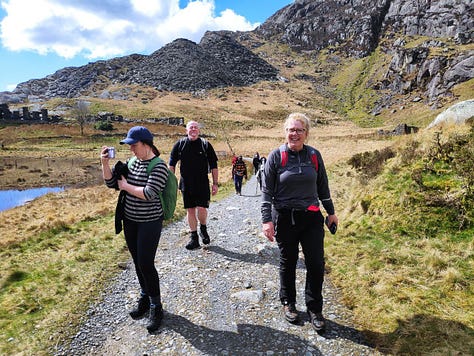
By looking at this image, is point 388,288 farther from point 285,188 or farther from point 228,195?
point 228,195

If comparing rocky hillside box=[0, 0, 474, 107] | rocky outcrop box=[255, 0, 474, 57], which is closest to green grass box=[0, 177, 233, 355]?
rocky hillside box=[0, 0, 474, 107]

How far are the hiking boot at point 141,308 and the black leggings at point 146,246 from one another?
0.87ft

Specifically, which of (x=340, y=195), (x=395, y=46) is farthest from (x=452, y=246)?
(x=395, y=46)

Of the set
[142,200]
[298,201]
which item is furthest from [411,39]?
[142,200]

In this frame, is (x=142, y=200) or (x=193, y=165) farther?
(x=193, y=165)

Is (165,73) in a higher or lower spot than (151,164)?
higher

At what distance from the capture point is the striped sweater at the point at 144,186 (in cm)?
430

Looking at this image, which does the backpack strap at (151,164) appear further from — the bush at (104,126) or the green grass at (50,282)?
the bush at (104,126)

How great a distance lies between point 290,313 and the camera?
4605mm

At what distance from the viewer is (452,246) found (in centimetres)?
585

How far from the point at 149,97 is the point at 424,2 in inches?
5289

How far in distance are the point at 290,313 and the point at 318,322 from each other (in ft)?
1.36

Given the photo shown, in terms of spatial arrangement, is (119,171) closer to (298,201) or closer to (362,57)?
(298,201)

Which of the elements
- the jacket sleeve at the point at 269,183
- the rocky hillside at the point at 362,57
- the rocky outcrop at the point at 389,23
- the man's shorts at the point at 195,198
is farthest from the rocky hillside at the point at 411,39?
the jacket sleeve at the point at 269,183
